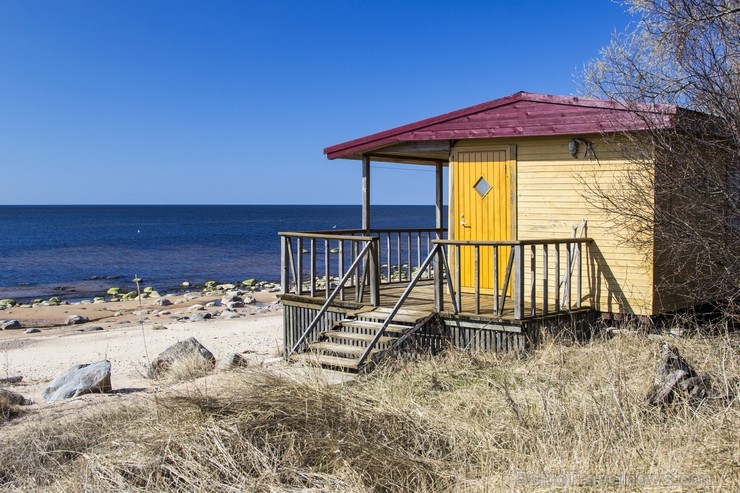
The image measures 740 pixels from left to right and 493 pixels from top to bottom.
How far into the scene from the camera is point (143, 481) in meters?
5.05

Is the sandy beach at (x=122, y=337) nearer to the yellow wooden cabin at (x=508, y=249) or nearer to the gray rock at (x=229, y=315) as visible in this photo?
the gray rock at (x=229, y=315)

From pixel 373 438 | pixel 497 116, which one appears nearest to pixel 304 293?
pixel 497 116

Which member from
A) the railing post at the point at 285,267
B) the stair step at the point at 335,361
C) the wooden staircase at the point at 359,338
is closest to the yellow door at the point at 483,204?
the wooden staircase at the point at 359,338

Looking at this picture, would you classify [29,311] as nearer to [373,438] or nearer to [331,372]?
[331,372]

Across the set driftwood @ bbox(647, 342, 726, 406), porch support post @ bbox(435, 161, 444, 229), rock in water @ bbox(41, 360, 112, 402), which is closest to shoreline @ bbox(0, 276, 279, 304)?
porch support post @ bbox(435, 161, 444, 229)

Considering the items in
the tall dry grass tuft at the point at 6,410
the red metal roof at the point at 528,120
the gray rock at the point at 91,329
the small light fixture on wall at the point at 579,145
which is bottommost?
the gray rock at the point at 91,329

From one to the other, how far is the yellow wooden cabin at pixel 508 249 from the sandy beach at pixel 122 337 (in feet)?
7.49

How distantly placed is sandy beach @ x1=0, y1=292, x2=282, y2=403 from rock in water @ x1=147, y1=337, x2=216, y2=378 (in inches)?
11.1

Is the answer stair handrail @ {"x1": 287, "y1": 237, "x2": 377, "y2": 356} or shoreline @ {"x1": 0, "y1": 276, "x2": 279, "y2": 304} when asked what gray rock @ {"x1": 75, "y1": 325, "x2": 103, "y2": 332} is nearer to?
shoreline @ {"x1": 0, "y1": 276, "x2": 279, "y2": 304}

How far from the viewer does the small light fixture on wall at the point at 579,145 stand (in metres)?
10.3

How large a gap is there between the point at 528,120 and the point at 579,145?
823mm

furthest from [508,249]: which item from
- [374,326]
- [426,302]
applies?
[374,326]

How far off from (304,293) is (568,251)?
444 cm

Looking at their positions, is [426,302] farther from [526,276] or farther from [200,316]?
[200,316]
